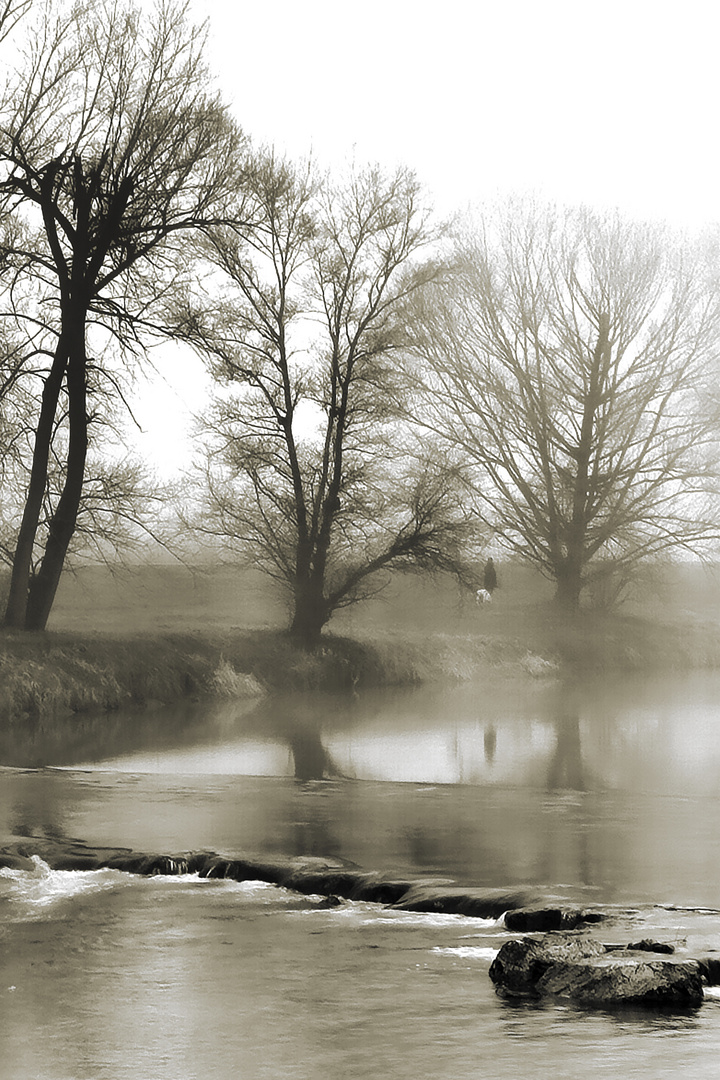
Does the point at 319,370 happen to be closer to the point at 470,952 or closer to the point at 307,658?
the point at 307,658

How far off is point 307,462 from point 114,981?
75.7ft

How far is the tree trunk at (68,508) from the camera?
70.3 ft

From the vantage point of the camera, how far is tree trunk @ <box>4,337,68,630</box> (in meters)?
20.7

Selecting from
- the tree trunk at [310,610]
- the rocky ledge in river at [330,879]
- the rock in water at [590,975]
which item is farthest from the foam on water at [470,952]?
the tree trunk at [310,610]

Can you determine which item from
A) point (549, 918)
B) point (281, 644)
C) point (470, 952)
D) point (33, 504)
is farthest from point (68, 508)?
point (470, 952)

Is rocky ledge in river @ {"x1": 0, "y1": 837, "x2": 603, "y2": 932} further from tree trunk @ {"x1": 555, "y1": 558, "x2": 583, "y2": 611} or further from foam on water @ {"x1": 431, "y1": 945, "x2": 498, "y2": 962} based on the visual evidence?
tree trunk @ {"x1": 555, "y1": 558, "x2": 583, "y2": 611}

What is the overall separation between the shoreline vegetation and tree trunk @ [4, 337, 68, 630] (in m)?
0.89

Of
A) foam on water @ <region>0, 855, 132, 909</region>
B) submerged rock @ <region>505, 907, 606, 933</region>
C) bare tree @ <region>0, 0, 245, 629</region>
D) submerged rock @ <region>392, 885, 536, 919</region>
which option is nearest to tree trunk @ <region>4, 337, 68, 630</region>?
bare tree @ <region>0, 0, 245, 629</region>

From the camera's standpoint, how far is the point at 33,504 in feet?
67.8

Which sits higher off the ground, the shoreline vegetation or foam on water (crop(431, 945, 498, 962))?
the shoreline vegetation

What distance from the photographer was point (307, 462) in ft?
94.0

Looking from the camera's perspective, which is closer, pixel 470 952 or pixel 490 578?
pixel 470 952

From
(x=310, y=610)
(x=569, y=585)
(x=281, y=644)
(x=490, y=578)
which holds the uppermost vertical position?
(x=490, y=578)

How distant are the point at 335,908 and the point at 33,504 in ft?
47.6
